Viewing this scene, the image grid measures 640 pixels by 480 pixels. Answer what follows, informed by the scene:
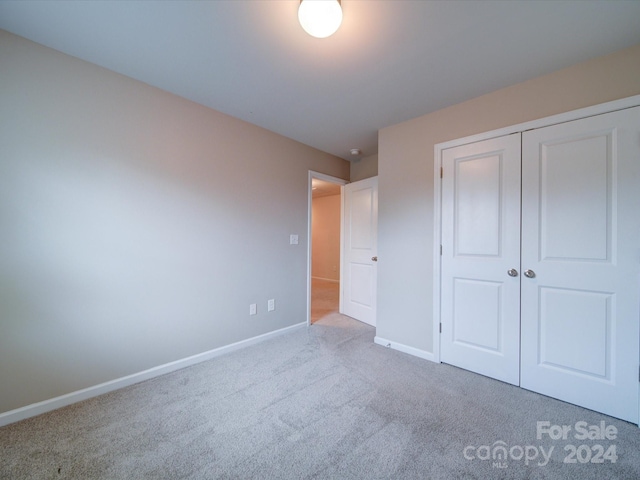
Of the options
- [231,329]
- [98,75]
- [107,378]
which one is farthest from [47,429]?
[98,75]

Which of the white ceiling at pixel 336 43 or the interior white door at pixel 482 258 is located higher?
the white ceiling at pixel 336 43

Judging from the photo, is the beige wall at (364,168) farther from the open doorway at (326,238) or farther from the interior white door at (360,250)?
the open doorway at (326,238)

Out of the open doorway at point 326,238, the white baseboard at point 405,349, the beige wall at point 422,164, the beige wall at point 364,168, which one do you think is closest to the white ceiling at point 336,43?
the beige wall at point 422,164

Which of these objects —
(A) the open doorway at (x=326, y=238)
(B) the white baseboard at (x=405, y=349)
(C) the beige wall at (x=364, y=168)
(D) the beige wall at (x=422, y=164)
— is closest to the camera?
(D) the beige wall at (x=422, y=164)

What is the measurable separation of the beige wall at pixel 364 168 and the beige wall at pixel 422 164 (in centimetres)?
79

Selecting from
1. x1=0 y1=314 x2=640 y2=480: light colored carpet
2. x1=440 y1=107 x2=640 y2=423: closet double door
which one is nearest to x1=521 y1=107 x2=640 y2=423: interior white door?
x1=440 y1=107 x2=640 y2=423: closet double door

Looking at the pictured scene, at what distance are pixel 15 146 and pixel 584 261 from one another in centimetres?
386

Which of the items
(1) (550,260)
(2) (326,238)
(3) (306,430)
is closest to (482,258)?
(1) (550,260)

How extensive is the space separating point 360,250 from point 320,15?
8.81 feet

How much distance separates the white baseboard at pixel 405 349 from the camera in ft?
7.99

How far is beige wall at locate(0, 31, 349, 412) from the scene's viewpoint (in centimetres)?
159

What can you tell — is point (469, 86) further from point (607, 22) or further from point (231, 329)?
point (231, 329)

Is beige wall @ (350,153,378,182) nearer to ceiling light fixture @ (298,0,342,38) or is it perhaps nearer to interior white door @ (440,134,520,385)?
interior white door @ (440,134,520,385)

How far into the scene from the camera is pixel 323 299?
4965 millimetres
